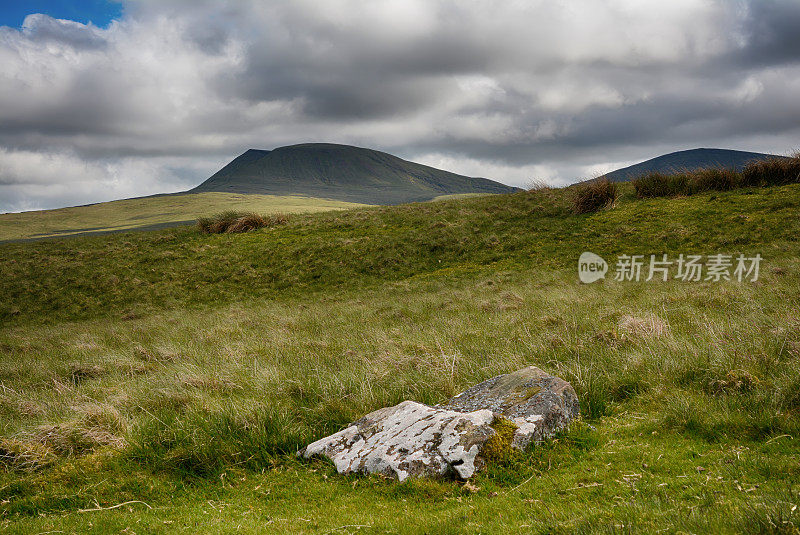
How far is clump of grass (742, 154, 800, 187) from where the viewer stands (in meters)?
26.5

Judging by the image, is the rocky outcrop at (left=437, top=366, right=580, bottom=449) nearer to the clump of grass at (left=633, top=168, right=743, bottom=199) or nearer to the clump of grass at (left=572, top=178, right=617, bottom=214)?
the clump of grass at (left=572, top=178, right=617, bottom=214)

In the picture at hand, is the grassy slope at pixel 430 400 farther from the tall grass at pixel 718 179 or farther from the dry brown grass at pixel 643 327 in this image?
the tall grass at pixel 718 179

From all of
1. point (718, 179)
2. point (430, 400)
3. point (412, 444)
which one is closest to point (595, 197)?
point (718, 179)

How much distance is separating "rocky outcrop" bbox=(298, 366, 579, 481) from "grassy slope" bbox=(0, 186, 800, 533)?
0.68 feet

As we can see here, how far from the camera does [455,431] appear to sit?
192 inches

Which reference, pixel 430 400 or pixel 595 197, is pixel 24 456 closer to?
pixel 430 400

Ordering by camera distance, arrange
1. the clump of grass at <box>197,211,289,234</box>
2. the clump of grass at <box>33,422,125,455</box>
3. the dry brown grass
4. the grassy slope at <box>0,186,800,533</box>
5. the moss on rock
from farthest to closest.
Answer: the clump of grass at <box>197,211,289,234</box>
the dry brown grass
the clump of grass at <box>33,422,125,455</box>
the moss on rock
the grassy slope at <box>0,186,800,533</box>

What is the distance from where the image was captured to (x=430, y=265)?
27.2 meters

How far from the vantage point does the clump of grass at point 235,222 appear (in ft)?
125

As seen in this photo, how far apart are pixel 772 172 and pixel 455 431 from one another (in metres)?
32.8

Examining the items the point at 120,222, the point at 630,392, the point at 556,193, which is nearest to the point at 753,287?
the point at 630,392

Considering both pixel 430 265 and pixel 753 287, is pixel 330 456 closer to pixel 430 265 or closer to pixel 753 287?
pixel 753 287

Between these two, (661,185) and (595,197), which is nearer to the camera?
(595,197)

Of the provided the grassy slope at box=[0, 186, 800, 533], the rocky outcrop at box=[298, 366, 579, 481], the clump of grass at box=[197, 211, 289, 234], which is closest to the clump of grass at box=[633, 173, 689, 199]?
the grassy slope at box=[0, 186, 800, 533]
